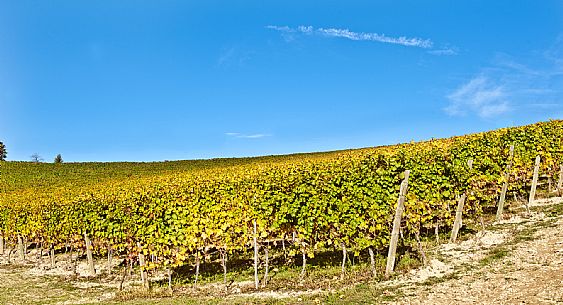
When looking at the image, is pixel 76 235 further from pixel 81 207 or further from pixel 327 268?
pixel 327 268

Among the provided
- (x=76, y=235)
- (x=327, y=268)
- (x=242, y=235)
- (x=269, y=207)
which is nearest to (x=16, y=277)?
(x=76, y=235)

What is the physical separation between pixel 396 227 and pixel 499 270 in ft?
9.05

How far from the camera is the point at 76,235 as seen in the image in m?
20.0

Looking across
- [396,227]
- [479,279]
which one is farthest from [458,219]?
[479,279]

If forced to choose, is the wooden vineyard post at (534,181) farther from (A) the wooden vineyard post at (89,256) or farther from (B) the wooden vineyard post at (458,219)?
(A) the wooden vineyard post at (89,256)

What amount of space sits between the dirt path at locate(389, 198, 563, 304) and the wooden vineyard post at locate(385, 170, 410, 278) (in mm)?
712

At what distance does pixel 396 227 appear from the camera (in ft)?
39.5

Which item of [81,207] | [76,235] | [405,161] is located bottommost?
[76,235]

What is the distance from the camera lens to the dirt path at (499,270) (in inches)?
350

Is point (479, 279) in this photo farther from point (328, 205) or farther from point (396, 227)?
point (328, 205)

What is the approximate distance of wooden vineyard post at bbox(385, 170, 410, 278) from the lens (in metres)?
11.9

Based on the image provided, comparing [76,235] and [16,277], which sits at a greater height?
[76,235]

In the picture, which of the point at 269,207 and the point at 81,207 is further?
the point at 81,207

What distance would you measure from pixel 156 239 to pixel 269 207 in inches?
174
